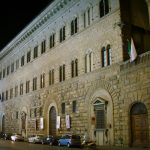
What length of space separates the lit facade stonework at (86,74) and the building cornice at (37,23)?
6.0 inches

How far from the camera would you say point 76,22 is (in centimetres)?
3512

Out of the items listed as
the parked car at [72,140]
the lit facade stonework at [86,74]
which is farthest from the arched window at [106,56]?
the parked car at [72,140]

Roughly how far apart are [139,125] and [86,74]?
28.3 feet

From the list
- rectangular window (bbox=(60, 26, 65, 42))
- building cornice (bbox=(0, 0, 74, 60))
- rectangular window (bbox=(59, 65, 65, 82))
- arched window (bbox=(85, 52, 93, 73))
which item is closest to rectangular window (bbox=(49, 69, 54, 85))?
rectangular window (bbox=(59, 65, 65, 82))

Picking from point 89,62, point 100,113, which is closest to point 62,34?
point 89,62

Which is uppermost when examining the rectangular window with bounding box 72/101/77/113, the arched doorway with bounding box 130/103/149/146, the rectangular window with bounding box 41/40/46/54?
the rectangular window with bounding box 41/40/46/54

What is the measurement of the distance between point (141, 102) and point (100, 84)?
5636mm

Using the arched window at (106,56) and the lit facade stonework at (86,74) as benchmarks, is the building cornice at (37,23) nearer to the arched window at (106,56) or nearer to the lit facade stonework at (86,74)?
the lit facade stonework at (86,74)

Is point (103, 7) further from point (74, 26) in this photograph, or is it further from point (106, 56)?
point (74, 26)

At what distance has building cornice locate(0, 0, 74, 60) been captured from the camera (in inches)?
1497

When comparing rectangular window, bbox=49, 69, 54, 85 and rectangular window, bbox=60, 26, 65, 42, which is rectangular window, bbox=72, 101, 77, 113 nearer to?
rectangular window, bbox=49, 69, 54, 85

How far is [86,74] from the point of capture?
3206 cm

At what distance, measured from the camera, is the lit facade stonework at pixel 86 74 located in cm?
2611

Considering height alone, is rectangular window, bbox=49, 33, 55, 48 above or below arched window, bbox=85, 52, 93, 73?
above
